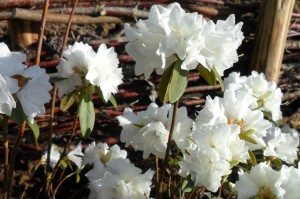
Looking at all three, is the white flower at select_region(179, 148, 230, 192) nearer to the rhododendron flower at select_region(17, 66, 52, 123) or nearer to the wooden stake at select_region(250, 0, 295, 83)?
the rhododendron flower at select_region(17, 66, 52, 123)

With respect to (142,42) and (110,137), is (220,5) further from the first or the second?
(142,42)

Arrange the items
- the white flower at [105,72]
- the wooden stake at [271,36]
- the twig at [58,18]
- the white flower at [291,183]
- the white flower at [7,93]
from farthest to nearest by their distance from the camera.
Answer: the wooden stake at [271,36] → the twig at [58,18] → the white flower at [105,72] → the white flower at [291,183] → the white flower at [7,93]

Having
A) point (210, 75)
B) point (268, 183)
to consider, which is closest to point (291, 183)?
point (268, 183)

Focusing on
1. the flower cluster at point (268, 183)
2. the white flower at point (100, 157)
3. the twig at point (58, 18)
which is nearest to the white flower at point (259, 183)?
the flower cluster at point (268, 183)

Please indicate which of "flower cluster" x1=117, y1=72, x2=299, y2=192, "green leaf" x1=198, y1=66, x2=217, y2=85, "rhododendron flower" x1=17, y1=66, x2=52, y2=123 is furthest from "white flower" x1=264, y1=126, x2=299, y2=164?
"rhododendron flower" x1=17, y1=66, x2=52, y2=123

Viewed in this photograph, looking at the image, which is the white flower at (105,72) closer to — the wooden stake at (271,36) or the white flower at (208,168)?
the white flower at (208,168)
